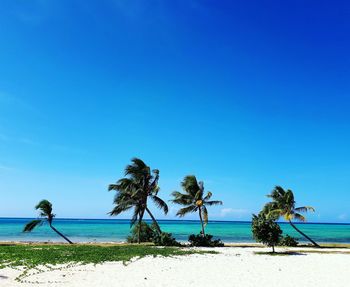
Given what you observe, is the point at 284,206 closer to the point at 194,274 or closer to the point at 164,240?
the point at 164,240

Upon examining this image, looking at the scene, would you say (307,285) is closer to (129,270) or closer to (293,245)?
(129,270)

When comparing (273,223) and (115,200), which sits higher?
(115,200)

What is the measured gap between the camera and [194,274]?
17.0 m

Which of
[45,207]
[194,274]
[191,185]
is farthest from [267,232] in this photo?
[45,207]

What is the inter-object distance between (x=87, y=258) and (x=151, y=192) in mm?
16401

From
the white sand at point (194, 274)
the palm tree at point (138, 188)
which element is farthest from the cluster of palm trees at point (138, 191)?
the white sand at point (194, 274)

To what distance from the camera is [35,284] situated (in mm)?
13898

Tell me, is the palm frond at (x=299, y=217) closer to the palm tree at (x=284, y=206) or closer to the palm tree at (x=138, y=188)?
the palm tree at (x=284, y=206)

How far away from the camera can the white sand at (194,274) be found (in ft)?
47.8

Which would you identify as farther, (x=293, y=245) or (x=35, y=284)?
(x=293, y=245)

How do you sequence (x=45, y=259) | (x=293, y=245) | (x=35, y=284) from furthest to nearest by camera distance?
(x=293, y=245), (x=45, y=259), (x=35, y=284)

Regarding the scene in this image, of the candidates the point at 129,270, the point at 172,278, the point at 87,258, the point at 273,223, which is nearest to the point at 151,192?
the point at 273,223

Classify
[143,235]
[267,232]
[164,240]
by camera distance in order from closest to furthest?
1. [267,232]
2. [164,240]
3. [143,235]

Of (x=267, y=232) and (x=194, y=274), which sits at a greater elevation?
(x=267, y=232)
